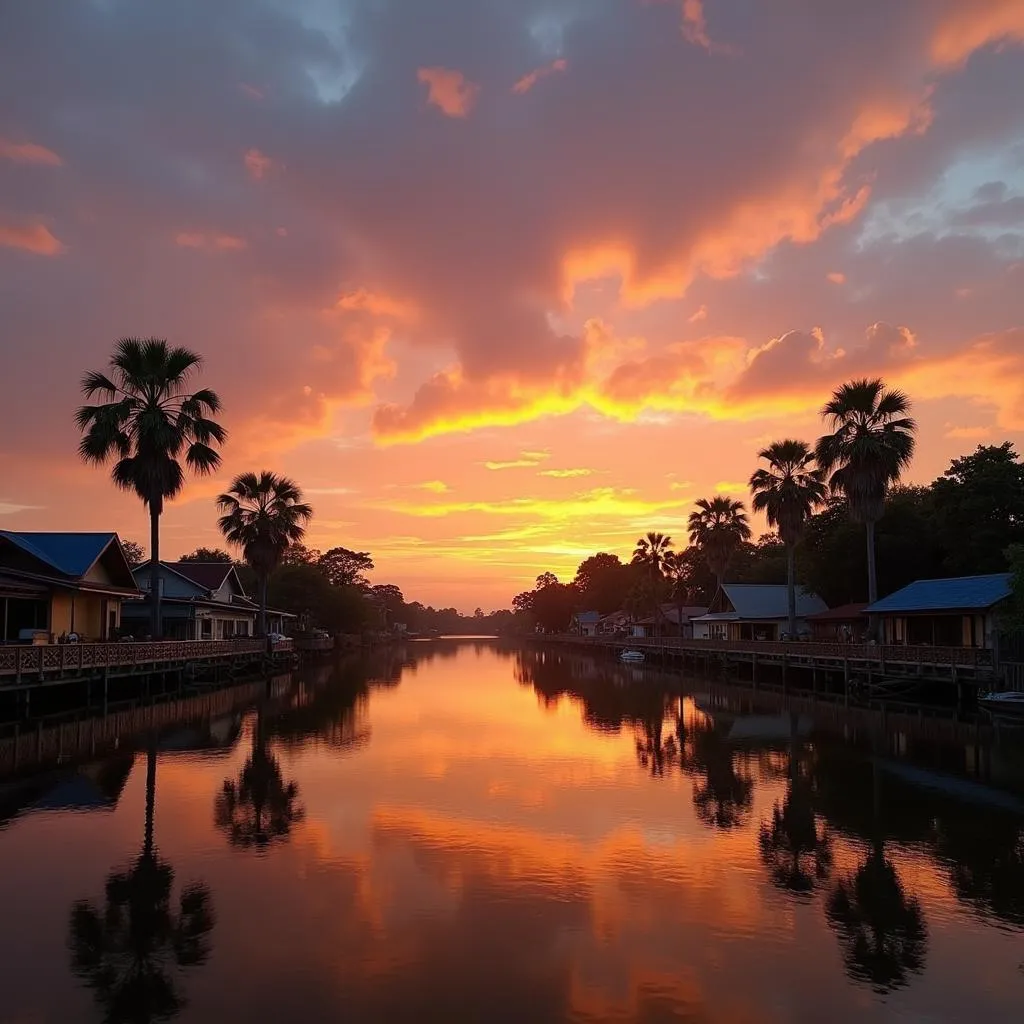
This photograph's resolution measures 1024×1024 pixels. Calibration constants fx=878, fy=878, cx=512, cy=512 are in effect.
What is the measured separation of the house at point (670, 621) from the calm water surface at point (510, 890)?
73.4 meters

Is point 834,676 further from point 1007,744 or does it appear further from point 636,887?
point 636,887

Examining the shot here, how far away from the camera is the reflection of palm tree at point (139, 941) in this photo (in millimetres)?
8555

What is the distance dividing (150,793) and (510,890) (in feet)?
32.1

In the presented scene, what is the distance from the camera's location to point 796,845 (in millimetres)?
14398

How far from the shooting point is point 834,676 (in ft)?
159

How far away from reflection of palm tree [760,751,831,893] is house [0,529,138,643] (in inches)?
1117

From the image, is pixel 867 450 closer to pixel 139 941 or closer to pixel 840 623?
pixel 840 623

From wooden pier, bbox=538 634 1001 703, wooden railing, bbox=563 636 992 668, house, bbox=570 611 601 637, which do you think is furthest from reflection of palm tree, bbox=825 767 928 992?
house, bbox=570 611 601 637

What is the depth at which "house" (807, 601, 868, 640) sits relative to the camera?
58.4m

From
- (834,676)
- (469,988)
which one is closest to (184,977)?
(469,988)

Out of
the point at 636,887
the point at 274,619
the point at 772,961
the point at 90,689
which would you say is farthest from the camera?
Result: the point at 274,619

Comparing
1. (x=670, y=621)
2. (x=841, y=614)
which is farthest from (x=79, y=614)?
(x=670, y=621)

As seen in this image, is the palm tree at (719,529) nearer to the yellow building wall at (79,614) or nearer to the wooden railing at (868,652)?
the wooden railing at (868,652)

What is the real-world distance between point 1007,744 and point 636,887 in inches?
751
